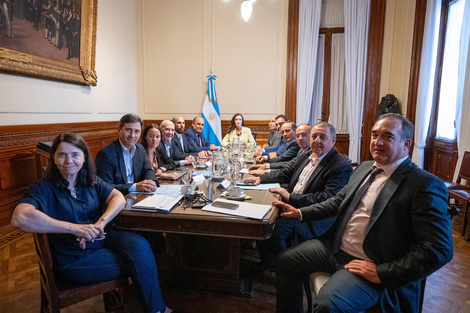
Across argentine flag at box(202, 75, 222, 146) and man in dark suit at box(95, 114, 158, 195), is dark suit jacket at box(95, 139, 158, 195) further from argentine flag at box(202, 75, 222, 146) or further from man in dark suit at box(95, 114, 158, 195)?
argentine flag at box(202, 75, 222, 146)

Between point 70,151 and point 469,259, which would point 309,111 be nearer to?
point 469,259

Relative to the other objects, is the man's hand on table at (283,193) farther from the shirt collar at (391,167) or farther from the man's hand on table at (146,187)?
the man's hand on table at (146,187)

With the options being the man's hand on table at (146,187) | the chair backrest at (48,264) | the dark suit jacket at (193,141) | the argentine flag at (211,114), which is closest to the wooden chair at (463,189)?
the man's hand on table at (146,187)

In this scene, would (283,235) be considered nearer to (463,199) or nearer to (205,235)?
(205,235)

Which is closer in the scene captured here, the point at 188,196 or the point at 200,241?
the point at 188,196

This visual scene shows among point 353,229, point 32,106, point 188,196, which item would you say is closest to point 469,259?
point 353,229

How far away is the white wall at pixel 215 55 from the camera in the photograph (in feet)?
21.1

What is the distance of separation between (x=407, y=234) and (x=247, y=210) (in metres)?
0.83

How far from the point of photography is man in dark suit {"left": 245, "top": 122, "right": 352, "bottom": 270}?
2244 millimetres

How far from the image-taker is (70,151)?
1698 mm

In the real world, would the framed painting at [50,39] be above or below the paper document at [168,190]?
above

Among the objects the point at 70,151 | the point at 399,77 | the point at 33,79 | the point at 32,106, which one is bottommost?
the point at 70,151

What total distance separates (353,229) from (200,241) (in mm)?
1311

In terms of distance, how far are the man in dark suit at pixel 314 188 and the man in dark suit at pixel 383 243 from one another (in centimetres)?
42
